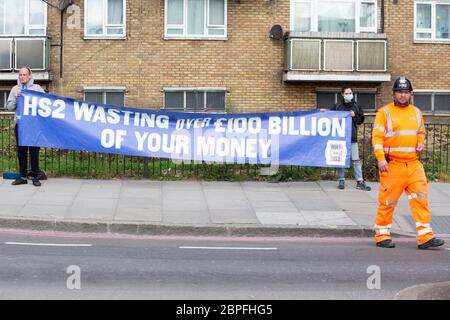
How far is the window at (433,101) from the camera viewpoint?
21.4 meters

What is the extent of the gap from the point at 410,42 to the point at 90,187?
37.2 feet

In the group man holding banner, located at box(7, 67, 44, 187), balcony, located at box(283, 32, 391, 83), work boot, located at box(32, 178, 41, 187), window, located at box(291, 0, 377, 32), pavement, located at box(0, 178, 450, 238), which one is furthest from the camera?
window, located at box(291, 0, 377, 32)

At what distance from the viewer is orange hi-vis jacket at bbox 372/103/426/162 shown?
9.44 m

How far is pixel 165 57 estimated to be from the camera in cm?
2067

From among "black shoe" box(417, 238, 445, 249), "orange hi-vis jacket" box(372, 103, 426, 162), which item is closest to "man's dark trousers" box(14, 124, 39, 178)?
"orange hi-vis jacket" box(372, 103, 426, 162)

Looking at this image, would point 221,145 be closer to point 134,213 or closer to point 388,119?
point 134,213

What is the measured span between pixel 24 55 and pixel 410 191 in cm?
1342

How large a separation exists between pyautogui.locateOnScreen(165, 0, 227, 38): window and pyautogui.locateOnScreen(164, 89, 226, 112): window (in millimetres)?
1497

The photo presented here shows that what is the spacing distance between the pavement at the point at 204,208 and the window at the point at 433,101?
7112 millimetres

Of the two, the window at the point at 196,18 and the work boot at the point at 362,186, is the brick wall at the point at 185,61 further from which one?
the work boot at the point at 362,186

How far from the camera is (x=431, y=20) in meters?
21.4

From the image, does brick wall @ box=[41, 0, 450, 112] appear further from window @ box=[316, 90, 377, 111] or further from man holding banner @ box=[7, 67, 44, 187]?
man holding banner @ box=[7, 67, 44, 187]

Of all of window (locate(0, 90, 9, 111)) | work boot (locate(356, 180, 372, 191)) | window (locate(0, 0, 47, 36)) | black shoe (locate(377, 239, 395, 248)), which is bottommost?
black shoe (locate(377, 239, 395, 248))

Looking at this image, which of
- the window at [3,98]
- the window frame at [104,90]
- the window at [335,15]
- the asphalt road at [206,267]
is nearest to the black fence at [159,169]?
the asphalt road at [206,267]
